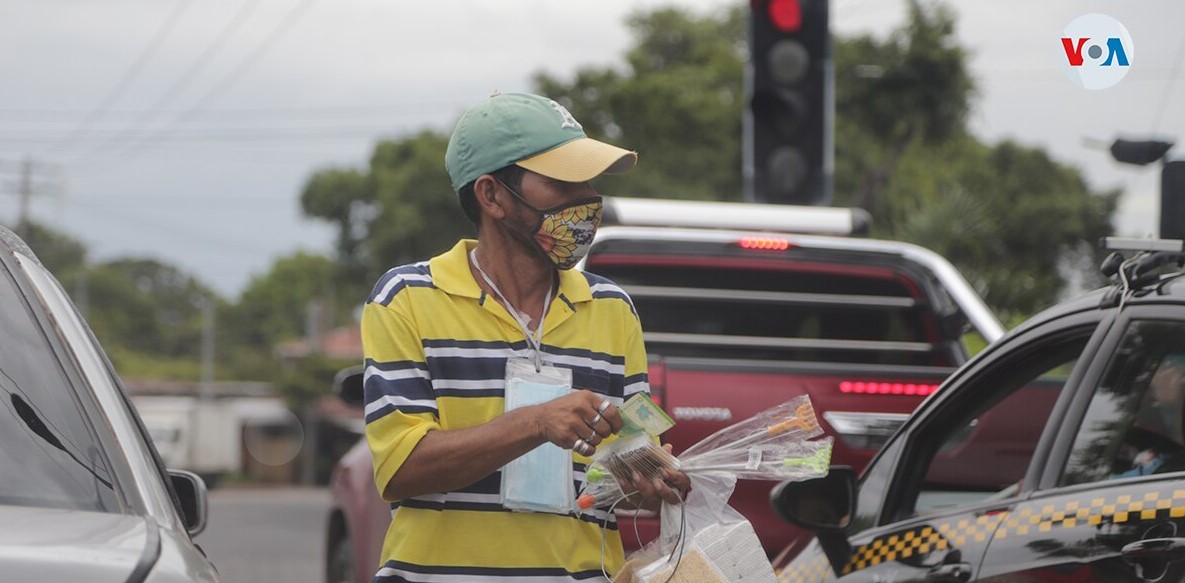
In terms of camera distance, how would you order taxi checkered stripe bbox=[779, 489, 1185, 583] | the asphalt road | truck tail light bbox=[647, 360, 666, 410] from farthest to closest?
the asphalt road, truck tail light bbox=[647, 360, 666, 410], taxi checkered stripe bbox=[779, 489, 1185, 583]

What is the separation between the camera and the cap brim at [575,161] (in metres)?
3.50

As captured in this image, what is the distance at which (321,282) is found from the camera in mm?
105438

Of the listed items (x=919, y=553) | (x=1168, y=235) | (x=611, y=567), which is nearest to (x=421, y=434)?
(x=611, y=567)

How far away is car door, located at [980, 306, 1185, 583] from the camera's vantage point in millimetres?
3453

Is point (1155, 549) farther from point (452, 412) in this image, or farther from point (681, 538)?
point (452, 412)

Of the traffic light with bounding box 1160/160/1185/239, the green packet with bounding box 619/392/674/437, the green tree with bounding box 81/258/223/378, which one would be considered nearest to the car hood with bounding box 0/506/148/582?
the green packet with bounding box 619/392/674/437

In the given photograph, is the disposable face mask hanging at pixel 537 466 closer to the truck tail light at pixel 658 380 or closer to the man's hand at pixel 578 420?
the man's hand at pixel 578 420

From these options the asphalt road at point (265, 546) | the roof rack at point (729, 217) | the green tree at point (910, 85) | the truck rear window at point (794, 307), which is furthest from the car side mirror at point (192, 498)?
the green tree at point (910, 85)

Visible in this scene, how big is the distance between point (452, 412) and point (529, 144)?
0.51 m

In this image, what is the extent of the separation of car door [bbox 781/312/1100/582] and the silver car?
1.68m

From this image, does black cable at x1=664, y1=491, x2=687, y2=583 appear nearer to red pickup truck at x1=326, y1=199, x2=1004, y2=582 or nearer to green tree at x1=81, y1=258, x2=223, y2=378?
red pickup truck at x1=326, y1=199, x2=1004, y2=582

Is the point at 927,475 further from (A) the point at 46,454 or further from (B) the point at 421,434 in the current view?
(A) the point at 46,454

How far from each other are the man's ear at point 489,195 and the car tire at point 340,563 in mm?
4675

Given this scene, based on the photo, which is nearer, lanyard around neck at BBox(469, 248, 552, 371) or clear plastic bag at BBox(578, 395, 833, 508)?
clear plastic bag at BBox(578, 395, 833, 508)
